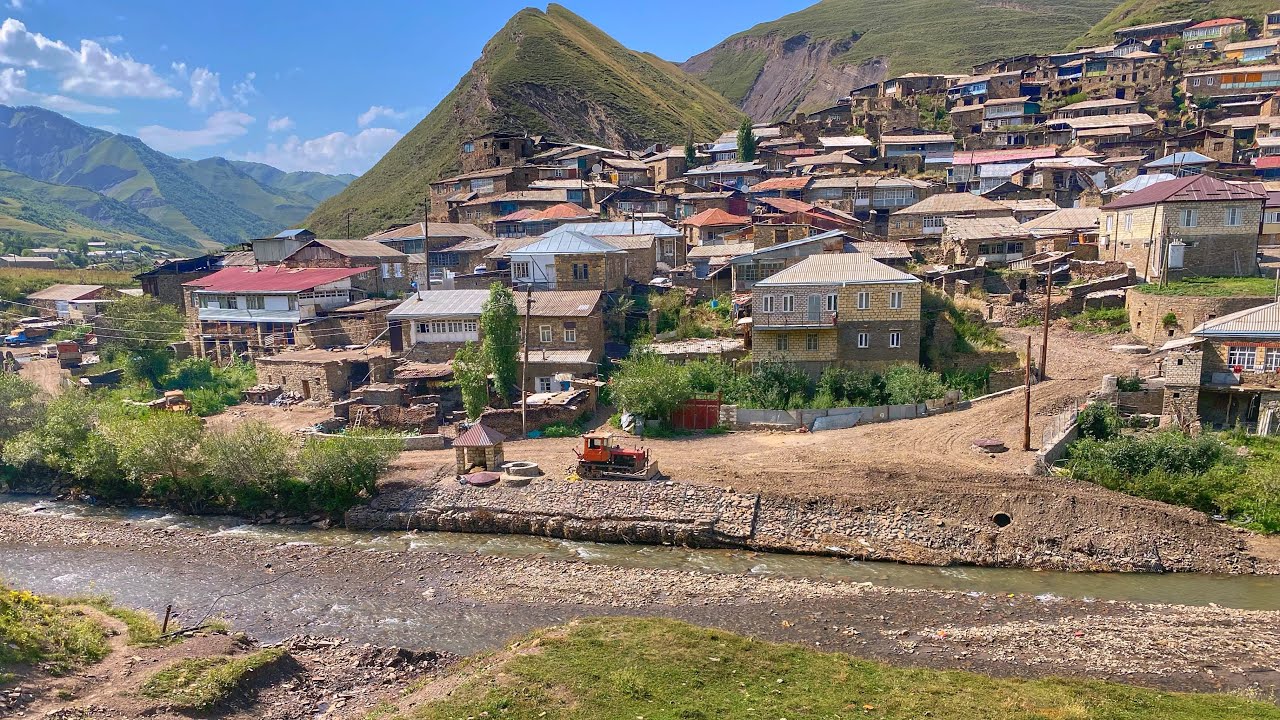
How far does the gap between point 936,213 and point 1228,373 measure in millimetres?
23881

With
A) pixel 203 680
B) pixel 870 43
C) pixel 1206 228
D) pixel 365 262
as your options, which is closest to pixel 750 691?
pixel 203 680

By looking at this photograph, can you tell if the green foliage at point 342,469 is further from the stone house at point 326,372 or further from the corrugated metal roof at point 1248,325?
the corrugated metal roof at point 1248,325

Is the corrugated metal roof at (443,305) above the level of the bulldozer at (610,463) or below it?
above

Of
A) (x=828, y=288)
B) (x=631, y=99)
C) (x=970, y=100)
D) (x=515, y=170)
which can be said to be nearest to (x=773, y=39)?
(x=631, y=99)

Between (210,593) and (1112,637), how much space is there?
21.6m

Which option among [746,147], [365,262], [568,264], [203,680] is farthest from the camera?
[746,147]

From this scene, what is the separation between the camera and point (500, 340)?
104 feet

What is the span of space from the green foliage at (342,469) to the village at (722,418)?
0.33ft

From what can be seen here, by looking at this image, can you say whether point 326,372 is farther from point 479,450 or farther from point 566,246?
point 566,246

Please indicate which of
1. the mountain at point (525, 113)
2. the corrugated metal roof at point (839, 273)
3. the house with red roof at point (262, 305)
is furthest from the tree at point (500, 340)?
the mountain at point (525, 113)

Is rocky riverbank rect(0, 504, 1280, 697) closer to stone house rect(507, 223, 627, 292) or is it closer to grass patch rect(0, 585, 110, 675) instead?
grass patch rect(0, 585, 110, 675)

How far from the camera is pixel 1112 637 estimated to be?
53.4 feet

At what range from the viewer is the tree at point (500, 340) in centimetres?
3139

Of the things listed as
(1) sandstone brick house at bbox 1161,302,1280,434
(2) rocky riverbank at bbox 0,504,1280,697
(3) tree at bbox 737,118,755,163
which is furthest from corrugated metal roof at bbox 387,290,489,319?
(3) tree at bbox 737,118,755,163
